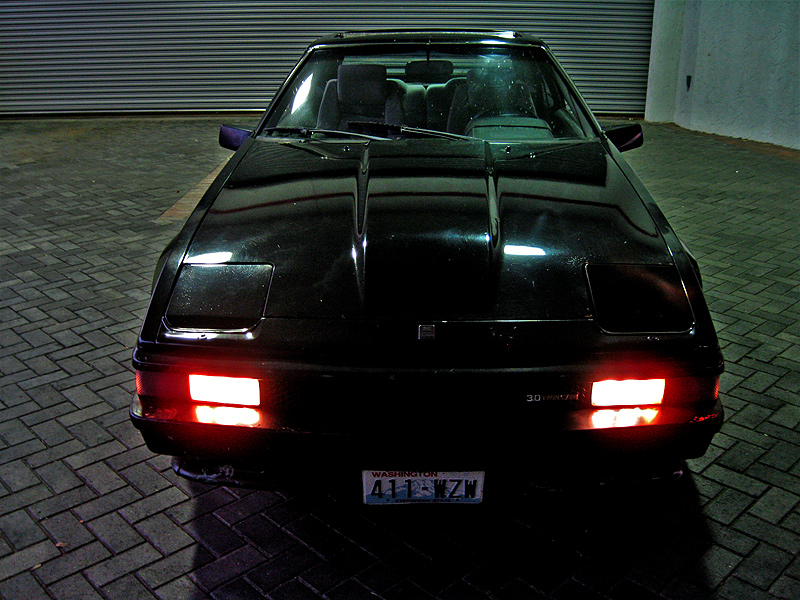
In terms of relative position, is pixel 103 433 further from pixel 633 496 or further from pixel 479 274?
pixel 633 496

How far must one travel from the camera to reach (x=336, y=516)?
2693 mm

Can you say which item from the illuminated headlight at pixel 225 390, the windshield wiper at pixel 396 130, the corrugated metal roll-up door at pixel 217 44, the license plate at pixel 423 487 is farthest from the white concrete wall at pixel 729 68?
the illuminated headlight at pixel 225 390

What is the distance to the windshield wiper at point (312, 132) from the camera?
11.1 ft

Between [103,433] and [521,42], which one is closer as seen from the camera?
[103,433]

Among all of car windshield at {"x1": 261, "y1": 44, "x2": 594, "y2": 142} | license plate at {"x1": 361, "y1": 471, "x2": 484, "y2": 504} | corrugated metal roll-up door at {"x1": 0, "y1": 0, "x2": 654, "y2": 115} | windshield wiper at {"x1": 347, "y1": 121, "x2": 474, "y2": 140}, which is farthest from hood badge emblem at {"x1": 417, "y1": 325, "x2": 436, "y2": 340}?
corrugated metal roll-up door at {"x1": 0, "y1": 0, "x2": 654, "y2": 115}

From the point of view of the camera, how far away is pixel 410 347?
2072 mm

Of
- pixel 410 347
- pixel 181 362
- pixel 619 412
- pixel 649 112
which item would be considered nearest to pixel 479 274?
pixel 410 347

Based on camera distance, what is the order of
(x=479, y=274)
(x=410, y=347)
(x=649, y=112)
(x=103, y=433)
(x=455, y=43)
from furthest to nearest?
Result: (x=649, y=112), (x=455, y=43), (x=103, y=433), (x=479, y=274), (x=410, y=347)

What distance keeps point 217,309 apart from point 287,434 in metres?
0.43

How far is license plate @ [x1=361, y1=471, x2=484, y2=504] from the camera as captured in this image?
2.15 metres

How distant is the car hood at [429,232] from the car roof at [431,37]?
1006mm

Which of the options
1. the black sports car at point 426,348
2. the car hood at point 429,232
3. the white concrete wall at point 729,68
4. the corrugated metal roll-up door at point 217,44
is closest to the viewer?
the black sports car at point 426,348

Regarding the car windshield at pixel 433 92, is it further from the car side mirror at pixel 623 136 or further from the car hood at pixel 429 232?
the car hood at pixel 429 232

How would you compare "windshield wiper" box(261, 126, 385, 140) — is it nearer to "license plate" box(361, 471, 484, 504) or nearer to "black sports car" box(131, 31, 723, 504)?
"black sports car" box(131, 31, 723, 504)
